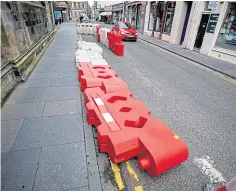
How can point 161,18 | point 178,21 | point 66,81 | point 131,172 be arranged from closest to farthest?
point 131,172, point 66,81, point 178,21, point 161,18

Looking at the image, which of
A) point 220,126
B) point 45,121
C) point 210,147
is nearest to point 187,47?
point 220,126

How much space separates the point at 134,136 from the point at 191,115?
228 centimetres

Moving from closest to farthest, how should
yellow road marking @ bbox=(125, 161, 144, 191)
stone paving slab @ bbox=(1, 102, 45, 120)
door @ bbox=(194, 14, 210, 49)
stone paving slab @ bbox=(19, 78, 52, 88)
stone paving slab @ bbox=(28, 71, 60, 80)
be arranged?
yellow road marking @ bbox=(125, 161, 144, 191) < stone paving slab @ bbox=(1, 102, 45, 120) < stone paving slab @ bbox=(19, 78, 52, 88) < stone paving slab @ bbox=(28, 71, 60, 80) < door @ bbox=(194, 14, 210, 49)

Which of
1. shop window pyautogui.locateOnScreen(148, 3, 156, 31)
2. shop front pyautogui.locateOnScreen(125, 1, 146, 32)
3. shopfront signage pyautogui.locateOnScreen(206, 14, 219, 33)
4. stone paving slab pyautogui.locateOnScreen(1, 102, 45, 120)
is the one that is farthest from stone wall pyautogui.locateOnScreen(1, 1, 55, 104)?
shop front pyautogui.locateOnScreen(125, 1, 146, 32)

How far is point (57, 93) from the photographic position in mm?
4543

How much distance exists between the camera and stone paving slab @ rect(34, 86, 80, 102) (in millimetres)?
4262

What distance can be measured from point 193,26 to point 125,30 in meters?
5.96

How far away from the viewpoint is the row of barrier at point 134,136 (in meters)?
2.10

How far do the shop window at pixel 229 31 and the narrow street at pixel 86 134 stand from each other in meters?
4.72

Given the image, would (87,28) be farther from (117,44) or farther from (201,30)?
(201,30)

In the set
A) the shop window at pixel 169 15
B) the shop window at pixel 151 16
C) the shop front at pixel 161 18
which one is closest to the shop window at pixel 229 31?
the shop front at pixel 161 18

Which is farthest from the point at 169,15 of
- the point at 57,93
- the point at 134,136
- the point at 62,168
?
the point at 62,168

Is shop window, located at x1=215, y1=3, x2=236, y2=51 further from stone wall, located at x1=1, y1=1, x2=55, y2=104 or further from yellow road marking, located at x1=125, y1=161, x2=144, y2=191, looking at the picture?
stone wall, located at x1=1, y1=1, x2=55, y2=104

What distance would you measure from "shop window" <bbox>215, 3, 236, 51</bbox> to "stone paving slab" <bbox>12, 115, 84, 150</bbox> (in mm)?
10005
